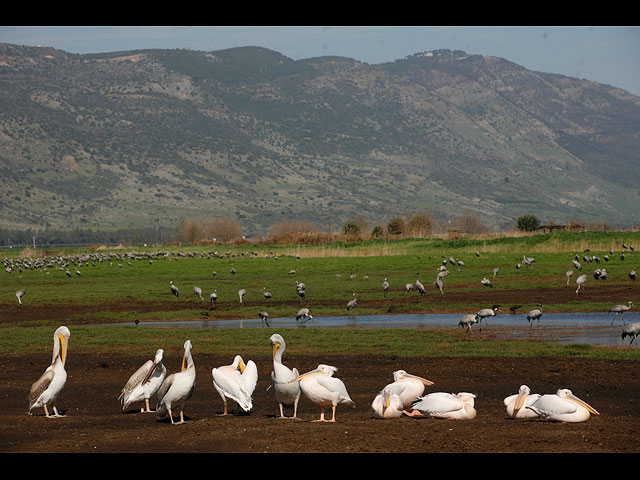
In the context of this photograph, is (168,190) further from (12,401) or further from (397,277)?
(12,401)

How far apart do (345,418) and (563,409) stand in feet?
9.67

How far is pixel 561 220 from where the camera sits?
199 meters

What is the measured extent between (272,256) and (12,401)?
5504cm

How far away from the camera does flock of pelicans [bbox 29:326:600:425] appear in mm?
11344

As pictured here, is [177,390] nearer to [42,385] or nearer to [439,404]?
[42,385]

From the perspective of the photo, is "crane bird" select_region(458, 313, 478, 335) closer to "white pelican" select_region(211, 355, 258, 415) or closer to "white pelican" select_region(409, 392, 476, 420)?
"white pelican" select_region(409, 392, 476, 420)

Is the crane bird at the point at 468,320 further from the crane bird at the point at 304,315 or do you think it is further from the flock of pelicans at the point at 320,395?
the flock of pelicans at the point at 320,395

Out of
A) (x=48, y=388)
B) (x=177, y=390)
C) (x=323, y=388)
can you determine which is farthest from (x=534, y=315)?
(x=48, y=388)

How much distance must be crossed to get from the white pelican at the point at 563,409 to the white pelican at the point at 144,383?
17.5 ft

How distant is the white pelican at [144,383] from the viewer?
1296cm

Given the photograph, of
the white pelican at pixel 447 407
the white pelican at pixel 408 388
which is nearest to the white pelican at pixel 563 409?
the white pelican at pixel 447 407

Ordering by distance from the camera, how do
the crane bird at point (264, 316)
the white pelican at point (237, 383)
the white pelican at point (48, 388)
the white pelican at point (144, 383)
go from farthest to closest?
the crane bird at point (264, 316) < the white pelican at point (144, 383) < the white pelican at point (48, 388) < the white pelican at point (237, 383)

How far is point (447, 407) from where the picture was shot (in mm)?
11586

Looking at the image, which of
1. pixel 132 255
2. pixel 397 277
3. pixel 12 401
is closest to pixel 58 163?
pixel 132 255
